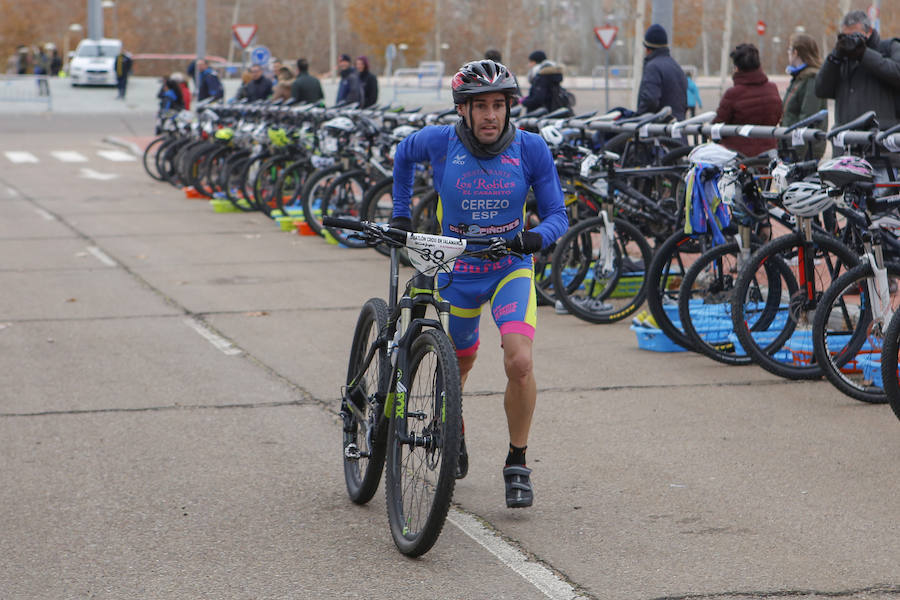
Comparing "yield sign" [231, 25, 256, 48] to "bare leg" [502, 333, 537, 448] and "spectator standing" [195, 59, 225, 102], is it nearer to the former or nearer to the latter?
"spectator standing" [195, 59, 225, 102]

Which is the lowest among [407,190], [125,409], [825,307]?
[125,409]

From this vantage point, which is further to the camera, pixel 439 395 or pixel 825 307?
pixel 825 307

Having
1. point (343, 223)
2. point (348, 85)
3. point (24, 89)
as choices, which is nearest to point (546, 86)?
point (348, 85)

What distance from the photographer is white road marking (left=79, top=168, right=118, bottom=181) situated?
78.5 feet

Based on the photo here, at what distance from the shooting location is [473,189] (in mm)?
5422

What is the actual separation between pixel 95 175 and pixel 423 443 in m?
20.8

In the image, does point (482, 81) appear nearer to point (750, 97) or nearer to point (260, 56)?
point (750, 97)

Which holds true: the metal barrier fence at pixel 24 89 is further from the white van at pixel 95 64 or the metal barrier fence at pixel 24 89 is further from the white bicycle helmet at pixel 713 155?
the white bicycle helmet at pixel 713 155

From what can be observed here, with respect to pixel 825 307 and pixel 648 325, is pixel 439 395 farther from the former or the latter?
pixel 648 325

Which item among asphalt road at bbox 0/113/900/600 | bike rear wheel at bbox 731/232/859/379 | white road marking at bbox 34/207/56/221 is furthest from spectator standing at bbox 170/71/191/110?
bike rear wheel at bbox 731/232/859/379

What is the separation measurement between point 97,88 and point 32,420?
52673 millimetres

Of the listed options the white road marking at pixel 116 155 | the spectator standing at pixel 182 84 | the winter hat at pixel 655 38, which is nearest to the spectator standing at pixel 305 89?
the spectator standing at pixel 182 84

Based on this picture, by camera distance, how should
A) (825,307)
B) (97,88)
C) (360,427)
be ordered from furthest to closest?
(97,88) → (825,307) → (360,427)

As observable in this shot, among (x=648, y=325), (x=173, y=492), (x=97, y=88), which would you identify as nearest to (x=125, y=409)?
(x=173, y=492)
